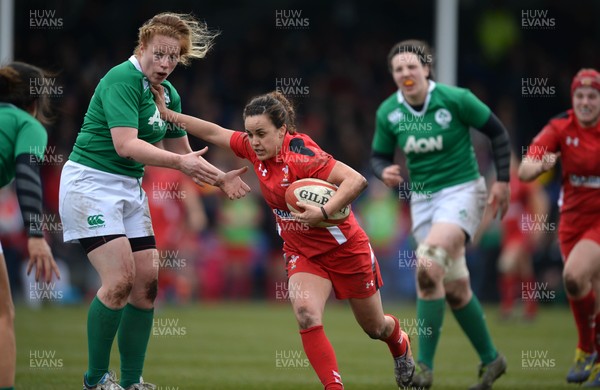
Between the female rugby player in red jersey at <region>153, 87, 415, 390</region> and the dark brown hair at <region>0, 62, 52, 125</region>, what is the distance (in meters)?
0.80

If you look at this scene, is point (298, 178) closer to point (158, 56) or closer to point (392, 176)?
point (158, 56)

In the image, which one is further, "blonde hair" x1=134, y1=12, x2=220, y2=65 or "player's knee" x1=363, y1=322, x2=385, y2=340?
"player's knee" x1=363, y1=322, x2=385, y2=340

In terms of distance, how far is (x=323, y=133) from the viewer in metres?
18.4

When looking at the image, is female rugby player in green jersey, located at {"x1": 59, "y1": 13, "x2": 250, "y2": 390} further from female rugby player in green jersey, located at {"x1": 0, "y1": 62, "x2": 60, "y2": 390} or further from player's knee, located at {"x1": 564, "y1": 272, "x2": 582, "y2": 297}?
player's knee, located at {"x1": 564, "y1": 272, "x2": 582, "y2": 297}

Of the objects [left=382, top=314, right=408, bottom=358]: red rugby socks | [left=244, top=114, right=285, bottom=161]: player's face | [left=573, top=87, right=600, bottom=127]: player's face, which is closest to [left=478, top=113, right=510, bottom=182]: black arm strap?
[left=573, top=87, right=600, bottom=127]: player's face

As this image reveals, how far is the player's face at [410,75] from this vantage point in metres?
7.54

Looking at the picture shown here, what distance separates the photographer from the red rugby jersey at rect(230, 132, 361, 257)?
6.04m

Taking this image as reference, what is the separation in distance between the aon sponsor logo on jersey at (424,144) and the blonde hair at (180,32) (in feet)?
6.96

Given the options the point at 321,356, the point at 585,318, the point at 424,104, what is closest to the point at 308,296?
the point at 321,356

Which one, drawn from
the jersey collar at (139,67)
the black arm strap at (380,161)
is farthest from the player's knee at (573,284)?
the jersey collar at (139,67)

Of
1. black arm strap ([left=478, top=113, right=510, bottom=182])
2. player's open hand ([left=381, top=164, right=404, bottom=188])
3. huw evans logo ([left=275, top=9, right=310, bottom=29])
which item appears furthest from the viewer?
huw evans logo ([left=275, top=9, right=310, bottom=29])

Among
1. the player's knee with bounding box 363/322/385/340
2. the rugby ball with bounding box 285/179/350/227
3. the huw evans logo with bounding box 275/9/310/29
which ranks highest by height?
the huw evans logo with bounding box 275/9/310/29

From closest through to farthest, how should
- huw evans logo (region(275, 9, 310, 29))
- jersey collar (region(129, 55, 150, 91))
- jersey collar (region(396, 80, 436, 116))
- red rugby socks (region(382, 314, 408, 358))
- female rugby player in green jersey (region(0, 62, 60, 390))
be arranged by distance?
female rugby player in green jersey (region(0, 62, 60, 390)) → jersey collar (region(129, 55, 150, 91)) → red rugby socks (region(382, 314, 408, 358)) → jersey collar (region(396, 80, 436, 116)) → huw evans logo (region(275, 9, 310, 29))

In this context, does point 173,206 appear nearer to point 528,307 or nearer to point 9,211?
point 9,211
